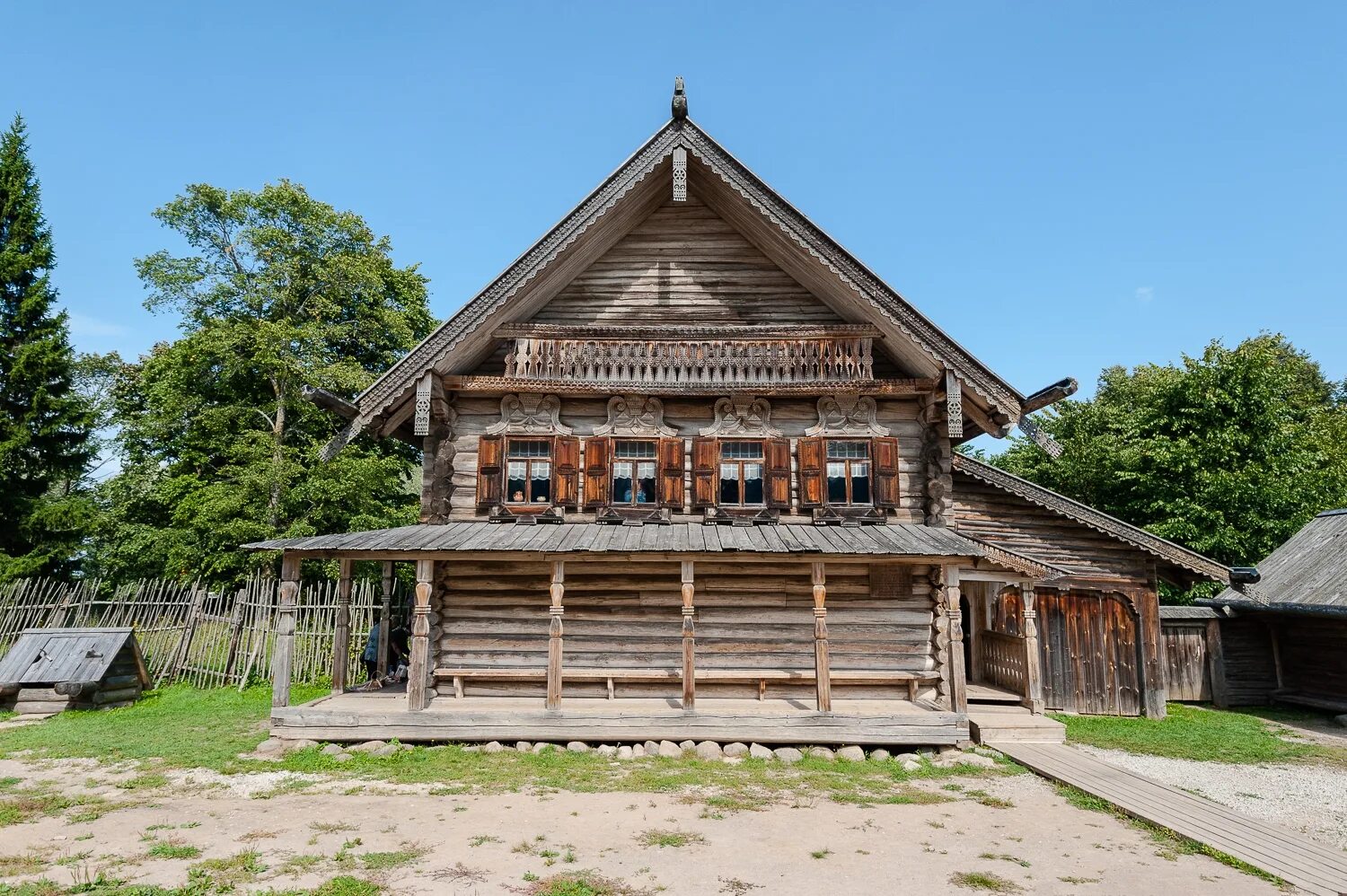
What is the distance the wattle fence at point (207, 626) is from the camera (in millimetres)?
18031

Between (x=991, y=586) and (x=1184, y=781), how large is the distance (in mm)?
6849

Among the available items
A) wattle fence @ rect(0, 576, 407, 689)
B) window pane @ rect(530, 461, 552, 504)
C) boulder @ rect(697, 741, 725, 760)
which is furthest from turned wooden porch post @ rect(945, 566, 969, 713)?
wattle fence @ rect(0, 576, 407, 689)

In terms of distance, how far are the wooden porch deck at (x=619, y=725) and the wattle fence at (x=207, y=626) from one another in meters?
5.90

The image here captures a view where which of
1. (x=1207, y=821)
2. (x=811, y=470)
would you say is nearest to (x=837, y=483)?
(x=811, y=470)

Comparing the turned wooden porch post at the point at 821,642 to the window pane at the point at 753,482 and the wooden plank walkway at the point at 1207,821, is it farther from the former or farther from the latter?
the wooden plank walkway at the point at 1207,821

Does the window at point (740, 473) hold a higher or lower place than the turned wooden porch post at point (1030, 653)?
higher

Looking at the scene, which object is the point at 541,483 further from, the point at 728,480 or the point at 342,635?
the point at 342,635

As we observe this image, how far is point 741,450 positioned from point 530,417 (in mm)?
4819

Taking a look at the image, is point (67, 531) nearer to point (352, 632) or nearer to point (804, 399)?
point (352, 632)

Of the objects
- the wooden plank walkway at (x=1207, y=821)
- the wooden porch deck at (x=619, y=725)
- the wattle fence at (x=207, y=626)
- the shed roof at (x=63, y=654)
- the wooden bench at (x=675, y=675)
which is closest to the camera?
the wooden plank walkway at (x=1207, y=821)

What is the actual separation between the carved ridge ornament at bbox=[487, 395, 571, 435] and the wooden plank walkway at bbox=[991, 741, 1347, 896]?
11038 millimetres

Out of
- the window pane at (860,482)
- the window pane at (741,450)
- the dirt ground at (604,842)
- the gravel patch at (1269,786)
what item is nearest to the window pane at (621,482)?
the window pane at (741,450)

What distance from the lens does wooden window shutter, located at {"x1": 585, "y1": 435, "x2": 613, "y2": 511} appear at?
1495 cm

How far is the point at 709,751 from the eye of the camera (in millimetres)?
12266
